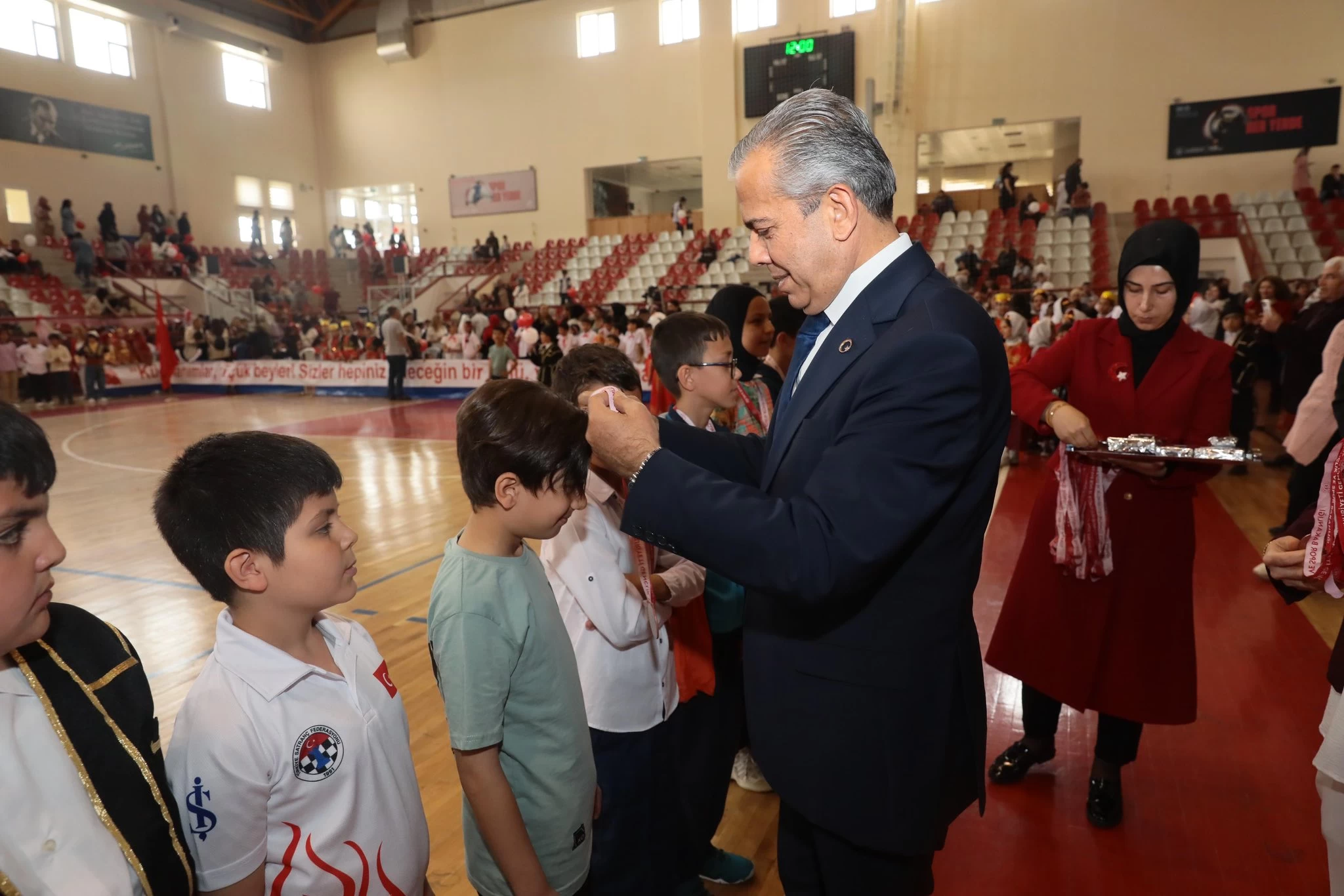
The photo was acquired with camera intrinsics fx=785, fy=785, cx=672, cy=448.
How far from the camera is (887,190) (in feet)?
4.16

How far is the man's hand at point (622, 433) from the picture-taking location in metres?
1.17

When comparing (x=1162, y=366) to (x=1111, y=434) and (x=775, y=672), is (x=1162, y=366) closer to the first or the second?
(x=1111, y=434)

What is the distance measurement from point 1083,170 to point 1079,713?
16.4 m

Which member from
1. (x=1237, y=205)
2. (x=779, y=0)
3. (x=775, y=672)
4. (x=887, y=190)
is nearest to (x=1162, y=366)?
(x=887, y=190)

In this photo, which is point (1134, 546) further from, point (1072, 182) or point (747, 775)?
point (1072, 182)

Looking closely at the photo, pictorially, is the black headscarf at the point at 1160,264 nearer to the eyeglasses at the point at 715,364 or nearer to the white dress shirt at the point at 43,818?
the eyeglasses at the point at 715,364

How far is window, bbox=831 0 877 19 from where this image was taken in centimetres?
1664

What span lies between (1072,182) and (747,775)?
1651 cm

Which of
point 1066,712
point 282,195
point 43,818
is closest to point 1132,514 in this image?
point 1066,712

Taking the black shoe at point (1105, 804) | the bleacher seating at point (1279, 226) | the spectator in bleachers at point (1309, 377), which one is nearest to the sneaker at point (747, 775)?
the black shoe at point (1105, 804)

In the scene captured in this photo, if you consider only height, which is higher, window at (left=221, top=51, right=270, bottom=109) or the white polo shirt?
window at (left=221, top=51, right=270, bottom=109)

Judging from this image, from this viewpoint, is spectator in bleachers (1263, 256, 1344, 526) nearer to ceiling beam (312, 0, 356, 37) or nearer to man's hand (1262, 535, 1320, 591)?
man's hand (1262, 535, 1320, 591)

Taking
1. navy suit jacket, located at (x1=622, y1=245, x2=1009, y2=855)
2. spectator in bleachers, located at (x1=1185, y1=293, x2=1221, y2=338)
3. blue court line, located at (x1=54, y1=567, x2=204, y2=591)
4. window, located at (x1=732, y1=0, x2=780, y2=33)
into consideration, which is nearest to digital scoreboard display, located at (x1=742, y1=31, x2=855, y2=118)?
window, located at (x1=732, y1=0, x2=780, y2=33)

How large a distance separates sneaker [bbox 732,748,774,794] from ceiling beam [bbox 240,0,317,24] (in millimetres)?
25823
